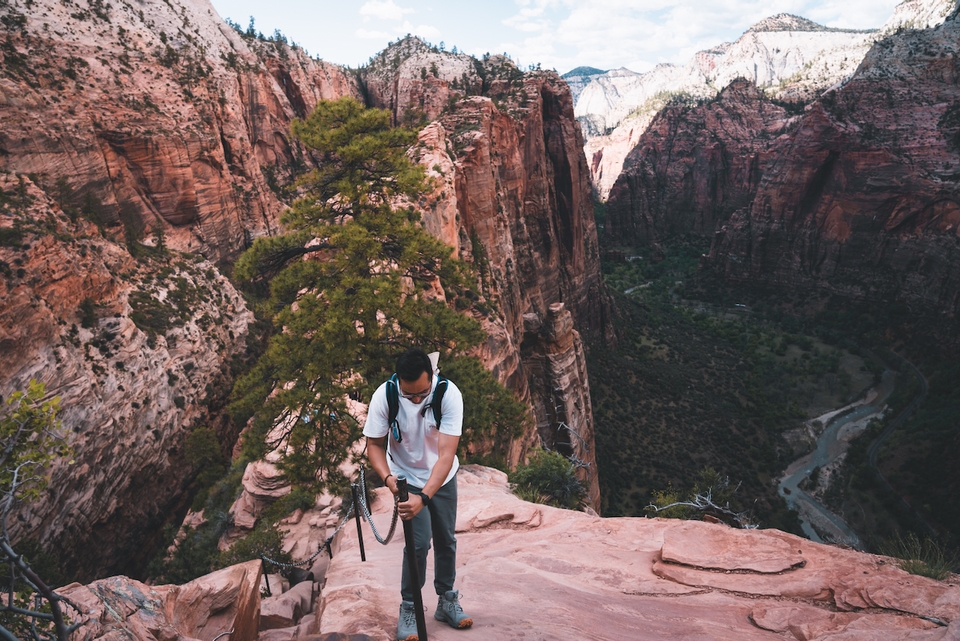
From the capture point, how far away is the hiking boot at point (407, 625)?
155 inches

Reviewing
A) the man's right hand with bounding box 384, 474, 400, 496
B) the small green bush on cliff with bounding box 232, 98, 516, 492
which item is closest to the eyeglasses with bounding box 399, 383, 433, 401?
the man's right hand with bounding box 384, 474, 400, 496

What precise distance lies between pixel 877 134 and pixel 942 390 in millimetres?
36953

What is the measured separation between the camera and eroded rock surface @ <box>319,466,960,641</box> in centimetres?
413

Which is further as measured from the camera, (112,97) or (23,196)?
(112,97)

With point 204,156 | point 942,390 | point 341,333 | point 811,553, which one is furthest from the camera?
point 942,390

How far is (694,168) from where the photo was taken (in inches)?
4092

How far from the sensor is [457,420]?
12.3ft

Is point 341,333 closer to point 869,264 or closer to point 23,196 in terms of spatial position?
point 23,196

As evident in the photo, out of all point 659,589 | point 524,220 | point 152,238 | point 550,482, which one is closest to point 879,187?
point 524,220

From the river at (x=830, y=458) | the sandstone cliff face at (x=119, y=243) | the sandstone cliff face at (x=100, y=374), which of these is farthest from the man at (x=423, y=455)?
the river at (x=830, y=458)

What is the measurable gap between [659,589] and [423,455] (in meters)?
3.25

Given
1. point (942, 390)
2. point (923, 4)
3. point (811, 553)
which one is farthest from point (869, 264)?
point (923, 4)

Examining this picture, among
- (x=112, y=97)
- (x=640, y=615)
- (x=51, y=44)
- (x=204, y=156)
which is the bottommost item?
(x=640, y=615)

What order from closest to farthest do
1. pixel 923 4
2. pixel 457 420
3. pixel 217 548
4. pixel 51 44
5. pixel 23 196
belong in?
pixel 457 420 < pixel 217 548 < pixel 23 196 < pixel 51 44 < pixel 923 4
